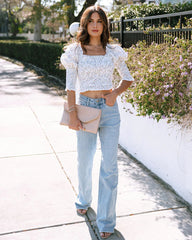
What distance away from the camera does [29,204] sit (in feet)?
11.5

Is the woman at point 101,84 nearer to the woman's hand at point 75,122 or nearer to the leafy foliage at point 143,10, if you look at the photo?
the woman's hand at point 75,122

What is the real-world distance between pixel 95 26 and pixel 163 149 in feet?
6.14

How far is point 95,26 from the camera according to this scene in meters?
2.78

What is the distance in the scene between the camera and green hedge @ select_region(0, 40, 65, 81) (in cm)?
1319

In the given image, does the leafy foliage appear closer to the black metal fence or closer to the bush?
the black metal fence

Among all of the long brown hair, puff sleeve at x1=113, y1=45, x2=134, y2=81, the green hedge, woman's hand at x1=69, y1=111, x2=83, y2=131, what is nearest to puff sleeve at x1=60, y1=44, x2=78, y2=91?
the long brown hair

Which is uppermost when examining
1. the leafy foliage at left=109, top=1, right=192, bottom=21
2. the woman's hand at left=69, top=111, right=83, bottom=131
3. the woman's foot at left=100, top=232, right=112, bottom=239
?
the leafy foliage at left=109, top=1, right=192, bottom=21

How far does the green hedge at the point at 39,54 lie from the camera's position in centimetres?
1319

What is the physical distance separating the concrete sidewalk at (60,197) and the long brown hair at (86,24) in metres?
1.63

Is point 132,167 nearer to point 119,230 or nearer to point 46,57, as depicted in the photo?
point 119,230

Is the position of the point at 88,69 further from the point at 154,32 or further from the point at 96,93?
the point at 154,32

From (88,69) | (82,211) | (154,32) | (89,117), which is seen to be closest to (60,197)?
(82,211)

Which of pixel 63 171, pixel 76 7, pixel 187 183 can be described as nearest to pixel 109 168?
pixel 187 183

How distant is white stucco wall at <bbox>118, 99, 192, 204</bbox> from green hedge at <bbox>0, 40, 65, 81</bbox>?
207 inches
